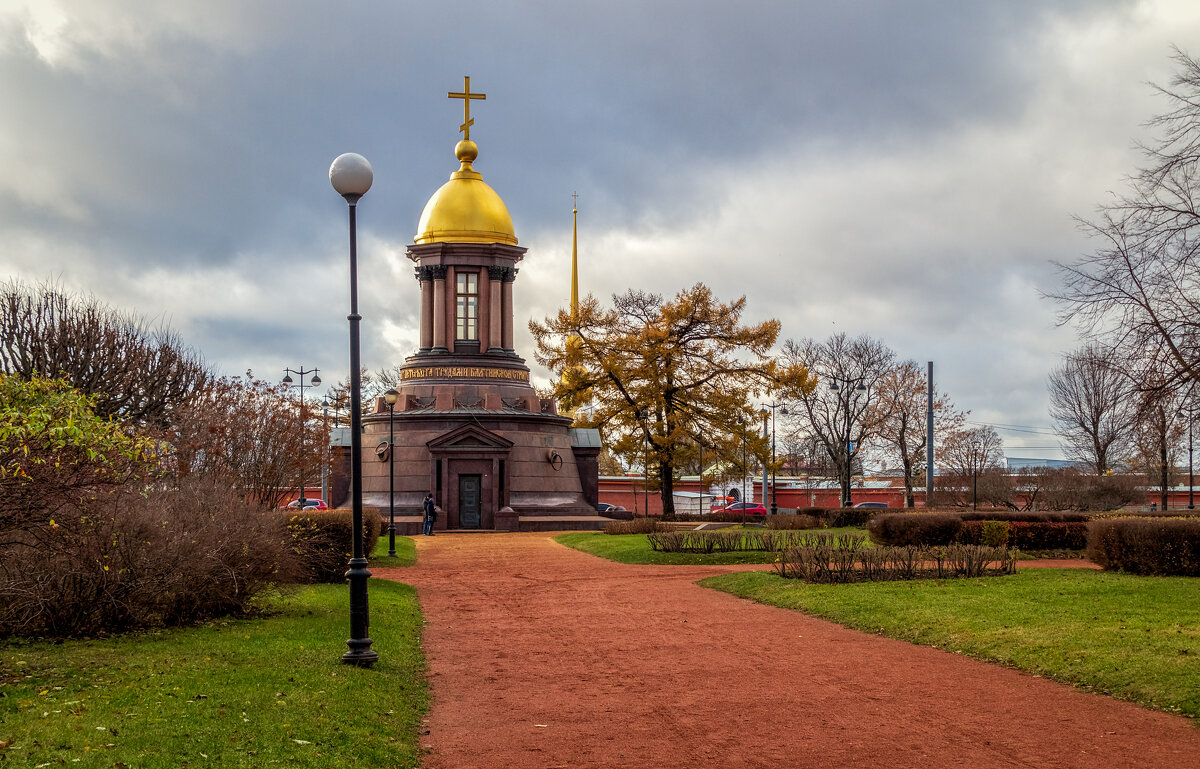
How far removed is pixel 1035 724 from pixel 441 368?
42809 millimetres

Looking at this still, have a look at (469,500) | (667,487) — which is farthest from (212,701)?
(667,487)

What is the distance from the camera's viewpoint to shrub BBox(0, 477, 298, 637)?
12492 mm

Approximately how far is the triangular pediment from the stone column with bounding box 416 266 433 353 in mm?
6491

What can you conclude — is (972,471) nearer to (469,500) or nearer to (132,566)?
(469,500)

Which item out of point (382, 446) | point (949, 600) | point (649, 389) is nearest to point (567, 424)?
point (649, 389)

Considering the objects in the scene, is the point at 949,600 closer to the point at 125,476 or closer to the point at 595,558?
the point at 125,476

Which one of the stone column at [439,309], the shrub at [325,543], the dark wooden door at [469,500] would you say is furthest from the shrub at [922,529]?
the stone column at [439,309]

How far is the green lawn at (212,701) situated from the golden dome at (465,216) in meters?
39.2

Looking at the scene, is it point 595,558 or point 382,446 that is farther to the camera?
point 382,446

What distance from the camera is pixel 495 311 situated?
5269cm

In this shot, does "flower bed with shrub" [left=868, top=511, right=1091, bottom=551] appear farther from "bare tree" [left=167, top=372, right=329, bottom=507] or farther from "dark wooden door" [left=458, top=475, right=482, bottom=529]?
"dark wooden door" [left=458, top=475, right=482, bottom=529]

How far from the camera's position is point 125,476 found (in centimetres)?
1227

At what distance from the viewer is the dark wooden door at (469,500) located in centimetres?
4778

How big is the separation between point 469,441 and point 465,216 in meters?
11.6
